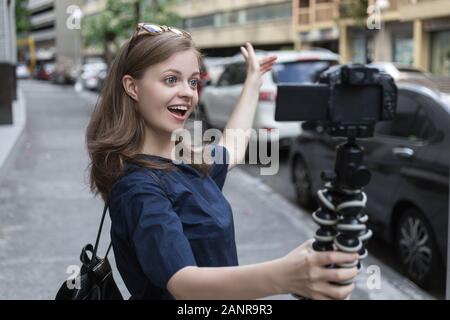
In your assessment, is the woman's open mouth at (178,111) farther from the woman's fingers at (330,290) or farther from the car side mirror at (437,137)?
the car side mirror at (437,137)

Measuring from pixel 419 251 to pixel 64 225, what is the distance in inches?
121

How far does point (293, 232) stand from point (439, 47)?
2330cm

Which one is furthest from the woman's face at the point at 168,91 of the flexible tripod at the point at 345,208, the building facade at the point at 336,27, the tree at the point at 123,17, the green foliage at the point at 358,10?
the green foliage at the point at 358,10

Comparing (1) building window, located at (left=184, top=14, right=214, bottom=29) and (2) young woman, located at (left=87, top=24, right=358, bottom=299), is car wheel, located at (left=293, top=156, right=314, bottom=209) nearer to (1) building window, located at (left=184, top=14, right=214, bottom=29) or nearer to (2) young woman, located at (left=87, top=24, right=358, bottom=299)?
(2) young woman, located at (left=87, top=24, right=358, bottom=299)

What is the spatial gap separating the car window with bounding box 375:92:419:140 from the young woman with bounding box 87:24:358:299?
3568 mm

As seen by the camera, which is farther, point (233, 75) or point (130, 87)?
point (233, 75)

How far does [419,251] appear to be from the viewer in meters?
4.62

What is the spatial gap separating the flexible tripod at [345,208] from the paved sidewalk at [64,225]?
2828mm

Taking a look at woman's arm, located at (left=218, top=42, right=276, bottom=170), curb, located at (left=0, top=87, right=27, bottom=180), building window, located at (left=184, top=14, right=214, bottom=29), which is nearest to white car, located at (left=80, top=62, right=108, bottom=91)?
curb, located at (left=0, top=87, right=27, bottom=180)

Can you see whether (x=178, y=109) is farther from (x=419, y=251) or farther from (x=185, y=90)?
(x=419, y=251)

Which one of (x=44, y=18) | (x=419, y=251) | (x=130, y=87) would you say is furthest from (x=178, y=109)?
(x=44, y=18)

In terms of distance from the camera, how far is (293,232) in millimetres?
5797

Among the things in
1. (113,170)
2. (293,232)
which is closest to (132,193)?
(113,170)

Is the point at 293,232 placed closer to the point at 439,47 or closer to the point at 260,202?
the point at 260,202
